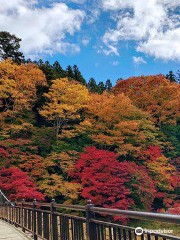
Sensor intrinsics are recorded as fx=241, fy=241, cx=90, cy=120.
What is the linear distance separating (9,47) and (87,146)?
20288mm

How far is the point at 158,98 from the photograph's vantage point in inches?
1125

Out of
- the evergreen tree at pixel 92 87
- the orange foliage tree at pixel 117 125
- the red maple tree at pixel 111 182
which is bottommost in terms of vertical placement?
the red maple tree at pixel 111 182

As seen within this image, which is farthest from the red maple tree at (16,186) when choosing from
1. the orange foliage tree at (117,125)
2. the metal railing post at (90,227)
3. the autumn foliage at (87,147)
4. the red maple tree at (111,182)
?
the metal railing post at (90,227)

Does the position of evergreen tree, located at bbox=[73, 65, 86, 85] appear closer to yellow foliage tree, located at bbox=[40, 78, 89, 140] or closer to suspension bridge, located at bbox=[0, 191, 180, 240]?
yellow foliage tree, located at bbox=[40, 78, 89, 140]

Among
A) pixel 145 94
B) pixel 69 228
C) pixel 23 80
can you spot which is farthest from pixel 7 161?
pixel 145 94

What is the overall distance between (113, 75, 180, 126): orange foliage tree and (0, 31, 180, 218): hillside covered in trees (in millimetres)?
116

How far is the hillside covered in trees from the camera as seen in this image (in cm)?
→ 1605

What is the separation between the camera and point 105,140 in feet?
65.3

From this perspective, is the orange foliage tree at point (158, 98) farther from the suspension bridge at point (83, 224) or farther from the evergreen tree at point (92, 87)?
the suspension bridge at point (83, 224)

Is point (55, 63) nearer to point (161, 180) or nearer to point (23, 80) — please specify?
point (23, 80)

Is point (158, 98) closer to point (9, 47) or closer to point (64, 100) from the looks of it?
point (64, 100)

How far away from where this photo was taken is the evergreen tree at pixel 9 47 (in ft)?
103

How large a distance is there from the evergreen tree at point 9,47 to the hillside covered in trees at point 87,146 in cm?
633

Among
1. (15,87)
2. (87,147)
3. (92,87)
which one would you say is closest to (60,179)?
(87,147)
